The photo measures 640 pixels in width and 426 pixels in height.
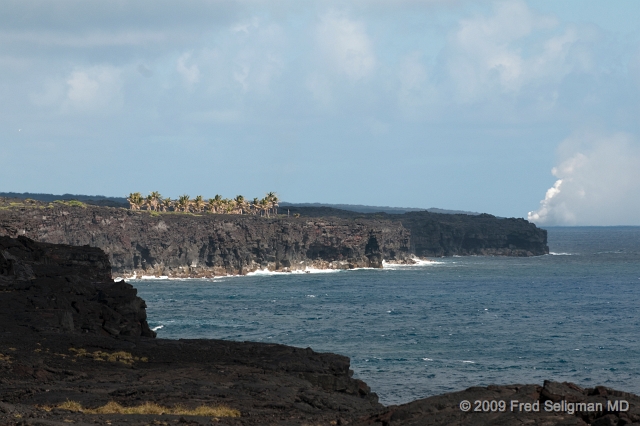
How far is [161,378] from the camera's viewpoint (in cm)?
4747

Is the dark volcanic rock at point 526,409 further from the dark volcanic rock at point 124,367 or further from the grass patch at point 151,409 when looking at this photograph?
the grass patch at point 151,409

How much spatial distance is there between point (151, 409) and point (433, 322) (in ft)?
234

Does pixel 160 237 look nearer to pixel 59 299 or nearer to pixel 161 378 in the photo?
pixel 59 299

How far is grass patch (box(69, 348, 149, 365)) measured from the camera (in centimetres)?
5356

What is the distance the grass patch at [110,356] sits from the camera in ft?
176

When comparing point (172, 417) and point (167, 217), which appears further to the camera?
point (167, 217)

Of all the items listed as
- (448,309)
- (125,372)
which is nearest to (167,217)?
(448,309)

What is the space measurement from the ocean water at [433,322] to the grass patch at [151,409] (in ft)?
76.4

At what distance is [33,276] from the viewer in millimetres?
76750

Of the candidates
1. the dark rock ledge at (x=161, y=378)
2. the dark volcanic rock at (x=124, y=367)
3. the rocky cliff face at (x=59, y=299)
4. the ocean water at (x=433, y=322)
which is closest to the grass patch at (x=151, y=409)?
the dark volcanic rock at (x=124, y=367)

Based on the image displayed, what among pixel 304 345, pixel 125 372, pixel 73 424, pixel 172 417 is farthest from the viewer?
pixel 304 345

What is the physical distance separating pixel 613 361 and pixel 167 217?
12309cm

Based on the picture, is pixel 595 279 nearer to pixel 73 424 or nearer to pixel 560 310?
pixel 560 310

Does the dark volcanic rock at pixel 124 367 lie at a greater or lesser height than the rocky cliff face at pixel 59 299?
lesser
